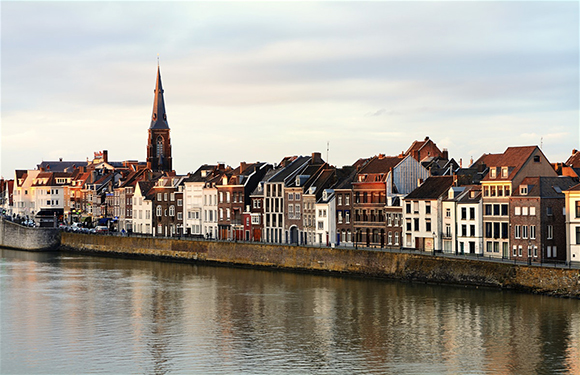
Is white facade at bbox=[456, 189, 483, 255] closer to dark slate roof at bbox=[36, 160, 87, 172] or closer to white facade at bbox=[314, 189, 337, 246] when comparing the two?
white facade at bbox=[314, 189, 337, 246]

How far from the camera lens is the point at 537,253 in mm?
71562

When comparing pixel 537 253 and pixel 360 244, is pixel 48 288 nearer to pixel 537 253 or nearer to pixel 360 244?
pixel 360 244

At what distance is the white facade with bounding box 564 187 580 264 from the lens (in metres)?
69.9

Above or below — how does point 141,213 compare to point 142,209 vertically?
below

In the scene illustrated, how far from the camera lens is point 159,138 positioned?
546 ft

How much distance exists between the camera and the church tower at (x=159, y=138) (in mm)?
164875

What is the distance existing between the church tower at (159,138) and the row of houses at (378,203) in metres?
20.2

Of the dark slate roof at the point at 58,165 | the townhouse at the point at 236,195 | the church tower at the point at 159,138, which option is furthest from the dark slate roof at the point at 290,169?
the dark slate roof at the point at 58,165

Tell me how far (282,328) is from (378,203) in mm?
34138

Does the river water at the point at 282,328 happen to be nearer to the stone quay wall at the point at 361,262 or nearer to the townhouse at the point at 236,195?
the stone quay wall at the point at 361,262

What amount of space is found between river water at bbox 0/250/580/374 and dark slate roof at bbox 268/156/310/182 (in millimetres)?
23740

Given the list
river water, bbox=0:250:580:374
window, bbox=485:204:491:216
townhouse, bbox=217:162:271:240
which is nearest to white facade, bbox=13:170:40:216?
townhouse, bbox=217:162:271:240

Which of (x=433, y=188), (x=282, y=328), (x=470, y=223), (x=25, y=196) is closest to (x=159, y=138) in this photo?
(x=25, y=196)

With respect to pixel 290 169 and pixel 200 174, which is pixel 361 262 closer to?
pixel 290 169
